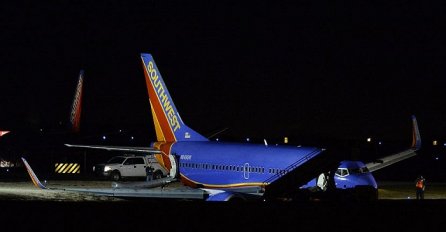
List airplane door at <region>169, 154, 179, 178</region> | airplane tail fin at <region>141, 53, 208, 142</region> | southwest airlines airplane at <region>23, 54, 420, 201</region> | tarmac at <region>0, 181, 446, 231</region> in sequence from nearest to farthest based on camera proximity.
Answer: tarmac at <region>0, 181, 446, 231</region>, southwest airlines airplane at <region>23, 54, 420, 201</region>, airplane door at <region>169, 154, 179, 178</region>, airplane tail fin at <region>141, 53, 208, 142</region>

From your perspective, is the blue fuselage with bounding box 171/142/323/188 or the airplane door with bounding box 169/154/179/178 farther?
the airplane door with bounding box 169/154/179/178

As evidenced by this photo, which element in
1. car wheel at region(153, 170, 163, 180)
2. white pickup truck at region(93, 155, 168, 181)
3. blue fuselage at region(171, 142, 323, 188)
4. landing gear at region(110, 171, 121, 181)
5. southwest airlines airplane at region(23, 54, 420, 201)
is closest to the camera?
southwest airlines airplane at region(23, 54, 420, 201)

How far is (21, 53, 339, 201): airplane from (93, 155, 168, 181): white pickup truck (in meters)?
19.2

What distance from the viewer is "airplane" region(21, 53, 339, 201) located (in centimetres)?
3312

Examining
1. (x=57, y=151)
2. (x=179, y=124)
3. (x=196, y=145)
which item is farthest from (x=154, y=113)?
(x=57, y=151)

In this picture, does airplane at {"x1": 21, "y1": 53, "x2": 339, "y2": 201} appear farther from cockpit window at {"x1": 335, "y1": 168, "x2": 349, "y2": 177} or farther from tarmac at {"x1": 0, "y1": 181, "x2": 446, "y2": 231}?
tarmac at {"x1": 0, "y1": 181, "x2": 446, "y2": 231}

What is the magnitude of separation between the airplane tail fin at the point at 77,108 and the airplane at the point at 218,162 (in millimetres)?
49068

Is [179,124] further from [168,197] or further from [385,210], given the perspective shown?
[385,210]

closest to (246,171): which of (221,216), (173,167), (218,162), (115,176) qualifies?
(218,162)

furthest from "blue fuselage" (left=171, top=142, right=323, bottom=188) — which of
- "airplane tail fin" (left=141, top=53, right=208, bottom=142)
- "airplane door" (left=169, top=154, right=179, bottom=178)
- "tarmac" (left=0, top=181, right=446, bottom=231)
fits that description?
"tarmac" (left=0, top=181, right=446, bottom=231)

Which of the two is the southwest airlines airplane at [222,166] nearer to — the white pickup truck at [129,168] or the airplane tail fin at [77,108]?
the white pickup truck at [129,168]

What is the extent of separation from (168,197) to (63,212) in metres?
13.5

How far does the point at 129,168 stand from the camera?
66312mm

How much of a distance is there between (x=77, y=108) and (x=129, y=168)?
31.5 m
